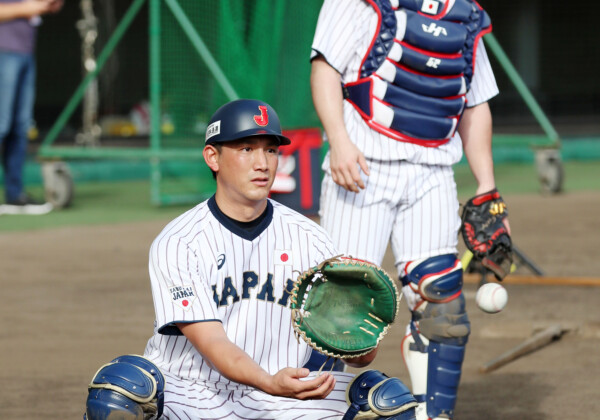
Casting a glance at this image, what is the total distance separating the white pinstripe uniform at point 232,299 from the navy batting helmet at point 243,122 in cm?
23

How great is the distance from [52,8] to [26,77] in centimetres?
78

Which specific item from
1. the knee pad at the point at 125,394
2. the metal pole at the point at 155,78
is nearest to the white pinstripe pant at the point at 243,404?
the knee pad at the point at 125,394

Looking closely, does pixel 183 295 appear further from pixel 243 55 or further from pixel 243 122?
pixel 243 55

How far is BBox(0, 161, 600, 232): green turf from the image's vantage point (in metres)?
9.67

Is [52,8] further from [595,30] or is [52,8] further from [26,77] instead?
[595,30]

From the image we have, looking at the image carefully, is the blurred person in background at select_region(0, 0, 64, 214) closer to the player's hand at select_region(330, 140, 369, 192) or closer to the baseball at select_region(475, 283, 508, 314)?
the player's hand at select_region(330, 140, 369, 192)

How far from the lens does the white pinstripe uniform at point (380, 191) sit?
371 cm

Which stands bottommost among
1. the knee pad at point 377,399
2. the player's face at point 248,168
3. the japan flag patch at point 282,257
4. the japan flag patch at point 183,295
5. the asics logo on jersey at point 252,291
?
the knee pad at point 377,399

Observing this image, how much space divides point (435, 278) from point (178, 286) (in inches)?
41.1

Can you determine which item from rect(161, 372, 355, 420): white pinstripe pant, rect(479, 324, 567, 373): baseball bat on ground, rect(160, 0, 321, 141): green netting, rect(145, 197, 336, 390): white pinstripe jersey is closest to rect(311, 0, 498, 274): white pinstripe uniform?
rect(145, 197, 336, 390): white pinstripe jersey

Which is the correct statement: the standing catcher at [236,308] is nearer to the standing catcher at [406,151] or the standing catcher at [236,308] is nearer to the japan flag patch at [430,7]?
the standing catcher at [406,151]

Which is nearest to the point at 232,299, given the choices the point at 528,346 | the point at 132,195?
the point at 528,346

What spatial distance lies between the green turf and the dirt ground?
22.0 inches

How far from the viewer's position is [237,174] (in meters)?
3.06
